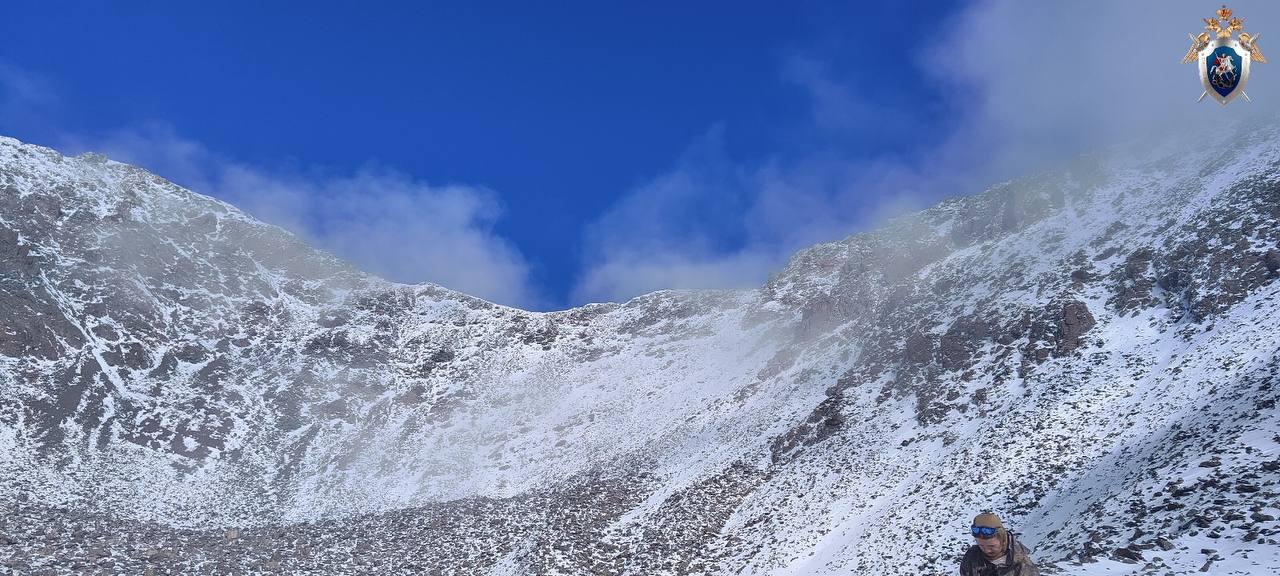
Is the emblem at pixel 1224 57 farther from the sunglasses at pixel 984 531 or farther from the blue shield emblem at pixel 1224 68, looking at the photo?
the sunglasses at pixel 984 531

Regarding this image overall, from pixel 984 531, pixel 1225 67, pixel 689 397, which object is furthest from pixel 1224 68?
pixel 689 397

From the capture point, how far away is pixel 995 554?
8352mm

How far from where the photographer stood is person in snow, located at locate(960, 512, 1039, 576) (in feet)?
26.5

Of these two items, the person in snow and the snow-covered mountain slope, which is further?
the snow-covered mountain slope

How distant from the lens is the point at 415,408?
6112 centimetres

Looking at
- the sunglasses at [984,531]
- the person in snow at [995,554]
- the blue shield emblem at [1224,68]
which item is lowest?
the person in snow at [995,554]

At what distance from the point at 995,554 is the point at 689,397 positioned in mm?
45937

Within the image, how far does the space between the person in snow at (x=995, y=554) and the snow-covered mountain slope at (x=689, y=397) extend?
1035 cm

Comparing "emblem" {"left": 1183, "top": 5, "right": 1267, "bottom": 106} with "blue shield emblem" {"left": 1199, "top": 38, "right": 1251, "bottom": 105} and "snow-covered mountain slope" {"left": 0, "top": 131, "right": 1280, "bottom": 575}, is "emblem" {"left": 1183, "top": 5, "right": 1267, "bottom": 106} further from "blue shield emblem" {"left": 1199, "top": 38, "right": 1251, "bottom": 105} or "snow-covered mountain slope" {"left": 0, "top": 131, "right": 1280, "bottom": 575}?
"snow-covered mountain slope" {"left": 0, "top": 131, "right": 1280, "bottom": 575}

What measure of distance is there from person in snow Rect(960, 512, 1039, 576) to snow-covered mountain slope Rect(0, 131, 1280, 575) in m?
10.4

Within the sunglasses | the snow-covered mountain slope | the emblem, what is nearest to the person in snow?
the sunglasses

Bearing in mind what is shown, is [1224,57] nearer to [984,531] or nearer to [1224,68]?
[1224,68]

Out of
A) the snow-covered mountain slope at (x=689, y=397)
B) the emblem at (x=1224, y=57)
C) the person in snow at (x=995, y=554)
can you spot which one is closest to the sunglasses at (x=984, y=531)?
the person in snow at (x=995, y=554)

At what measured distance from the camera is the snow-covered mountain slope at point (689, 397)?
28.1 meters
